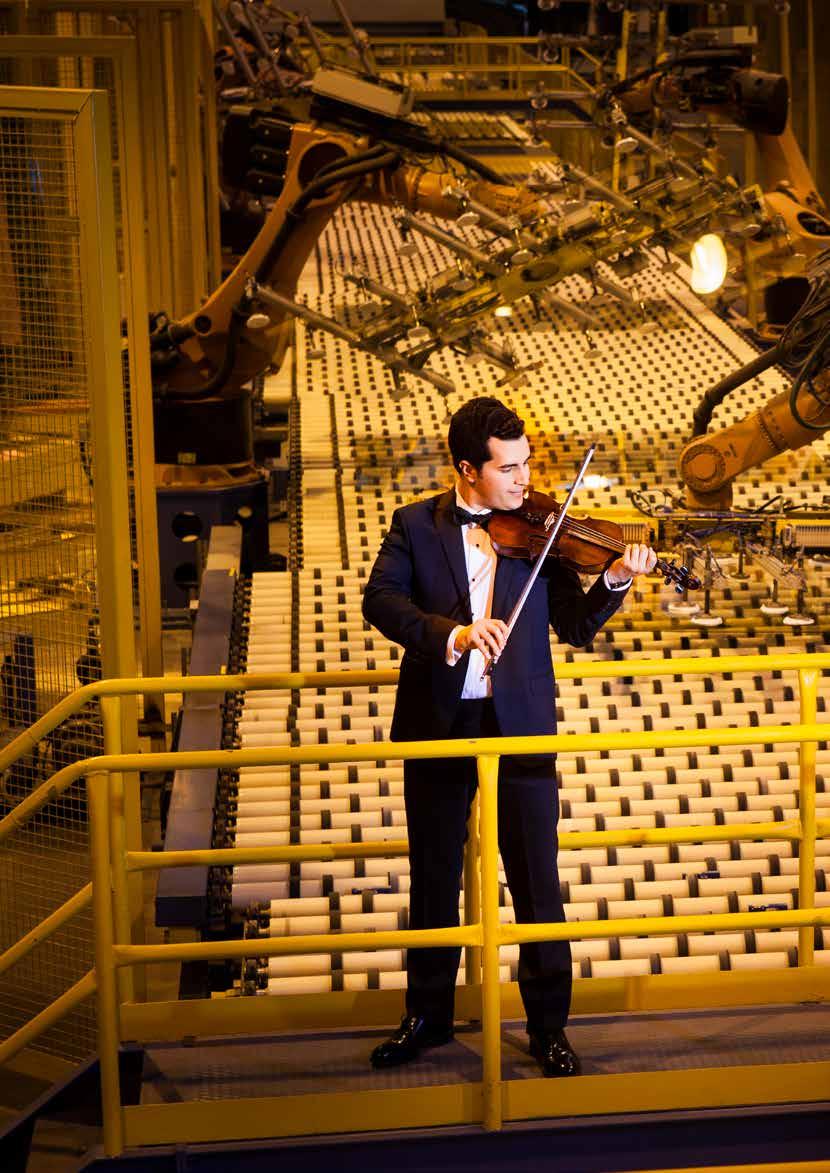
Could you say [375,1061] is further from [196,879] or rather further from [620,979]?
[196,879]

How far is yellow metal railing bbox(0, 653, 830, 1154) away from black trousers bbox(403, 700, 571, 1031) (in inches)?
5.0

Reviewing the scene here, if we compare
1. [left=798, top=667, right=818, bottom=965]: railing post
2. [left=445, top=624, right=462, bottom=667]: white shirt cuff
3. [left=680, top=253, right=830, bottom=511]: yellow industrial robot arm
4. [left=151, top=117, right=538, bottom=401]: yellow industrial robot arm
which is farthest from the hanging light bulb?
[left=445, top=624, right=462, bottom=667]: white shirt cuff

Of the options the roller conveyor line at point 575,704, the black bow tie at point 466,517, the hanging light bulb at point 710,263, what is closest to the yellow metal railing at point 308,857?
the black bow tie at point 466,517

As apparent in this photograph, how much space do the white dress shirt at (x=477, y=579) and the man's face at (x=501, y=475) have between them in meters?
0.07

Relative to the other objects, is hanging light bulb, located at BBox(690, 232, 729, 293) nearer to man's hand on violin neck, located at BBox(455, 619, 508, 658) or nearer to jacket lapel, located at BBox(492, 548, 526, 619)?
jacket lapel, located at BBox(492, 548, 526, 619)

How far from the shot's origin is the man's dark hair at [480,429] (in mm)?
3627

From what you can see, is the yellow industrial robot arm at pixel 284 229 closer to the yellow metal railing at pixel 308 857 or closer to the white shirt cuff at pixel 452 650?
the yellow metal railing at pixel 308 857

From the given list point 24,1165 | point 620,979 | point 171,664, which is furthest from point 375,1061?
point 171,664

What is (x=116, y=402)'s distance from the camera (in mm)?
4141

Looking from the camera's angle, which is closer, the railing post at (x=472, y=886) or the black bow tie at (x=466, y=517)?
the black bow tie at (x=466, y=517)

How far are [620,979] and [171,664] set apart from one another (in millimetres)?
5405

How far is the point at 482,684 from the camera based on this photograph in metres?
3.72

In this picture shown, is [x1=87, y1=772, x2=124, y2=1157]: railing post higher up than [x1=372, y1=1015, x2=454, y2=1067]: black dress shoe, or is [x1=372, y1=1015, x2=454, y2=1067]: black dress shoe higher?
[x1=87, y1=772, x2=124, y2=1157]: railing post

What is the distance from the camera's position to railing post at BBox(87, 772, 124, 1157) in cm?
353
